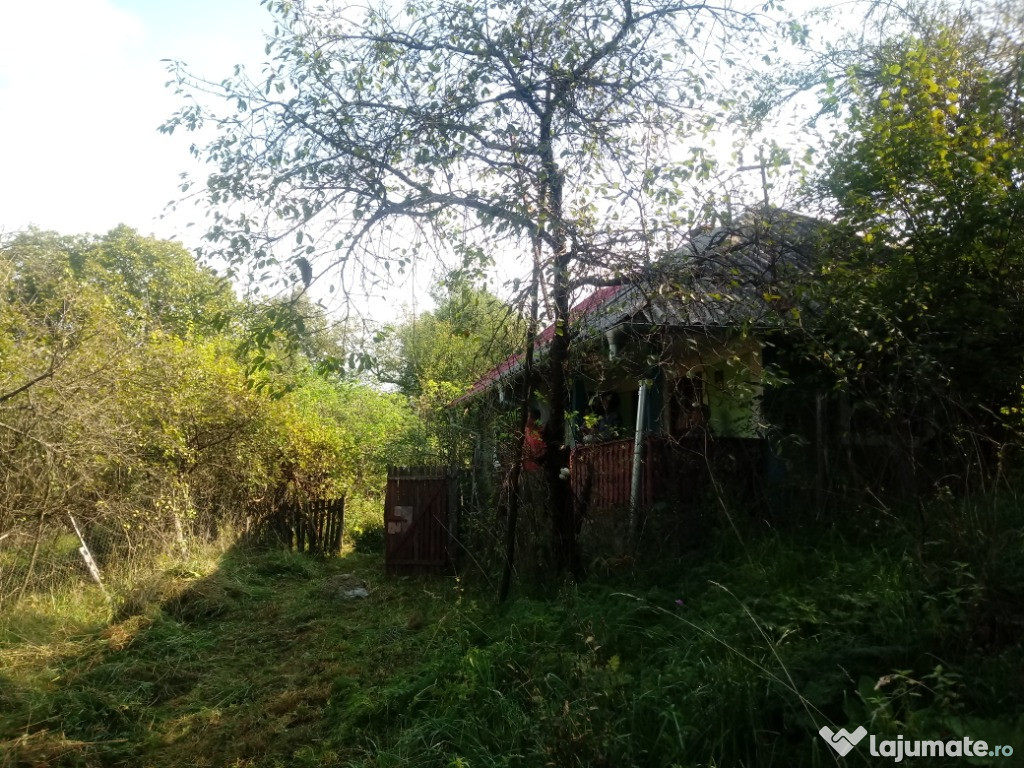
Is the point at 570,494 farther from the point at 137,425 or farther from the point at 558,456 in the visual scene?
the point at 137,425

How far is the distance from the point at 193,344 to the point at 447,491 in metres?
5.17

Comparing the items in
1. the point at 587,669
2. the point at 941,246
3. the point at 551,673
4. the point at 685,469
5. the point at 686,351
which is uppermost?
the point at 941,246

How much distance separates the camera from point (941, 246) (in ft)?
20.4

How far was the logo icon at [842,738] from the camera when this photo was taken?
3.33 metres

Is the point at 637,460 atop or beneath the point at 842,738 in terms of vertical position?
atop

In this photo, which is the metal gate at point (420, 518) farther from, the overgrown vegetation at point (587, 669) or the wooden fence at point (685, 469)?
the wooden fence at point (685, 469)

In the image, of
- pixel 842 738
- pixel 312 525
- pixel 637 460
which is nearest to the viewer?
pixel 842 738

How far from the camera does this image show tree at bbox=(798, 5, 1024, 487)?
5996mm

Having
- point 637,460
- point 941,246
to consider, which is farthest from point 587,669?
point 941,246

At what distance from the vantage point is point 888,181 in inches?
260

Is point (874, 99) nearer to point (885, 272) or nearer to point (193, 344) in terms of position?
point (885, 272)

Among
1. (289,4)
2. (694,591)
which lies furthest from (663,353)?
(289,4)

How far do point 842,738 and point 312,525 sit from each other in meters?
11.9

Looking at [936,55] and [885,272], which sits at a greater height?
[936,55]
